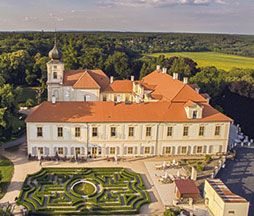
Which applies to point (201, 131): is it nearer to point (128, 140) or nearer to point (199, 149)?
point (199, 149)

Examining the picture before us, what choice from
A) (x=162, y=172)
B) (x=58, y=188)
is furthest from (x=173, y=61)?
(x=58, y=188)

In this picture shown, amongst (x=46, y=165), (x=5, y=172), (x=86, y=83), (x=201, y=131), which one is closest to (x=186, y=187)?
(x=201, y=131)

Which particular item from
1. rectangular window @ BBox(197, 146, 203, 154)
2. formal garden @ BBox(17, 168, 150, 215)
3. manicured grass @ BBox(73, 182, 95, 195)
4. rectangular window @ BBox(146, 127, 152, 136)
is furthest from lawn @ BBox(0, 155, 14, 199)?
rectangular window @ BBox(197, 146, 203, 154)

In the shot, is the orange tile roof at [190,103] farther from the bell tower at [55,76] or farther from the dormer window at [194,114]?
the bell tower at [55,76]

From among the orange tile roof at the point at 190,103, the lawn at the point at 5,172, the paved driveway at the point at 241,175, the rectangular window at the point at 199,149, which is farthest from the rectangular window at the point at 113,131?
the paved driveway at the point at 241,175

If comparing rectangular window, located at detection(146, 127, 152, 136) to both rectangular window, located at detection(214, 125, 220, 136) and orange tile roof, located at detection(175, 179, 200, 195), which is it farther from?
orange tile roof, located at detection(175, 179, 200, 195)

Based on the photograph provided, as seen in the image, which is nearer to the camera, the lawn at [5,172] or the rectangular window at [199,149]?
the lawn at [5,172]

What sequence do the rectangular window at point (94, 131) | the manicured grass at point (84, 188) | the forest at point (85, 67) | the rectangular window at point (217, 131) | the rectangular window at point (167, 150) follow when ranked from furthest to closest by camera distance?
the forest at point (85, 67) → the rectangular window at point (217, 131) → the rectangular window at point (167, 150) → the rectangular window at point (94, 131) → the manicured grass at point (84, 188)
